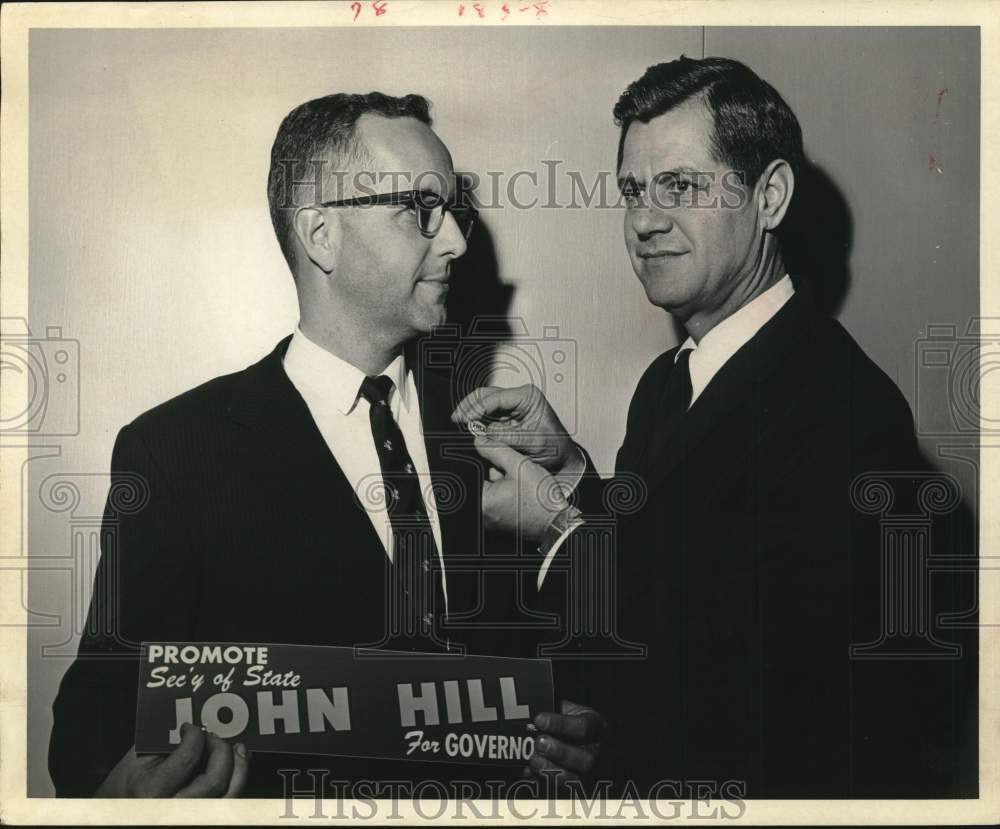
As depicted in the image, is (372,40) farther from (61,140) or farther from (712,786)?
(712,786)

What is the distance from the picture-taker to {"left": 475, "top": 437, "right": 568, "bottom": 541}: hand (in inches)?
91.5

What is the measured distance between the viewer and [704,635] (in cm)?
229

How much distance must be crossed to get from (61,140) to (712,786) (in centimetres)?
212

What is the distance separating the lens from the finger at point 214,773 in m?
2.31

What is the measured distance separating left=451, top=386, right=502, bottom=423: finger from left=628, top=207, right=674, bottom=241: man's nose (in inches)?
19.1

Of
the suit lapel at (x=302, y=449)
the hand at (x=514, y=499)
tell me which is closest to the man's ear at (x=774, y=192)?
the hand at (x=514, y=499)

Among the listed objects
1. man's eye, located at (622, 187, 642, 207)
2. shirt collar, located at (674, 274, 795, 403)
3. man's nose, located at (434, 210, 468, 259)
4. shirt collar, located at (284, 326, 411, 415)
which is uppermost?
man's eye, located at (622, 187, 642, 207)

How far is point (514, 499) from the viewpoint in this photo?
7.64 ft

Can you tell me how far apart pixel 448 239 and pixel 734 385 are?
0.72 meters

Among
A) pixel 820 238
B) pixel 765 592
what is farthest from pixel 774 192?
pixel 765 592

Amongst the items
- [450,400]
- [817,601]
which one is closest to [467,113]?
[450,400]

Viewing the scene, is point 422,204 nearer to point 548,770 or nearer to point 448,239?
point 448,239

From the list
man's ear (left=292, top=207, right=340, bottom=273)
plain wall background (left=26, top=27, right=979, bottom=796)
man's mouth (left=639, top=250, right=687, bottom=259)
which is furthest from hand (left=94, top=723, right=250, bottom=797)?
man's mouth (left=639, top=250, right=687, bottom=259)

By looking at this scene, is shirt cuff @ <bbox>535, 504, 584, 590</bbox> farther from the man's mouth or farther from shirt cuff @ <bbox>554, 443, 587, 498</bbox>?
the man's mouth
